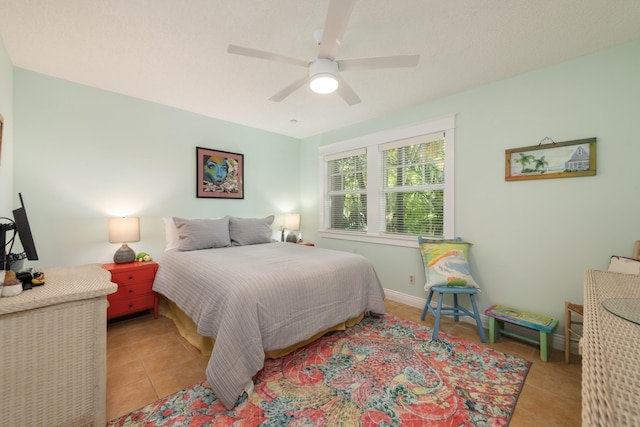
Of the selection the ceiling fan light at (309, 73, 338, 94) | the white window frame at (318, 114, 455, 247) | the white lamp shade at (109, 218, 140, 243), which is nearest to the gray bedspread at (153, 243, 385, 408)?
the white lamp shade at (109, 218, 140, 243)

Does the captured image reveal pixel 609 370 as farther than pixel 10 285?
No

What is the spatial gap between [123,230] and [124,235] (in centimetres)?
5

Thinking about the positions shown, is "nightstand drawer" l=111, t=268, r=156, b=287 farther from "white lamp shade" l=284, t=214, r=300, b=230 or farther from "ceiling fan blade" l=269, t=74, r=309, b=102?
"ceiling fan blade" l=269, t=74, r=309, b=102

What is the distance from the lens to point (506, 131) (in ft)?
8.54

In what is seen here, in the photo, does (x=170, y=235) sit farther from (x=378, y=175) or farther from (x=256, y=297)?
(x=378, y=175)

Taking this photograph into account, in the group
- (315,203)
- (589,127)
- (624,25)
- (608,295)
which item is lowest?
(608,295)

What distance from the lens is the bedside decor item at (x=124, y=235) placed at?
277 cm

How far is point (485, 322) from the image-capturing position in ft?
8.92

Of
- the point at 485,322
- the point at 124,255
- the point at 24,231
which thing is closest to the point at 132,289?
the point at 124,255

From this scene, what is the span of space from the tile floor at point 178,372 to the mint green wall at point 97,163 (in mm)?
1083

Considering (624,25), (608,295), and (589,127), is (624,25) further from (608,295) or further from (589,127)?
(608,295)

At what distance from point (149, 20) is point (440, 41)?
83.0 inches

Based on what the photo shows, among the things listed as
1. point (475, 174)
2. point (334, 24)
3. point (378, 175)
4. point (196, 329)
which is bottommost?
point (196, 329)

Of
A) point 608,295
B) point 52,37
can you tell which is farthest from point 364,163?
point 52,37
